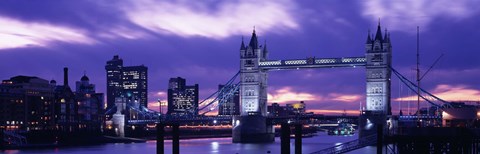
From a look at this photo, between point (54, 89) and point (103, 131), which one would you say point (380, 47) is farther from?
point (54, 89)

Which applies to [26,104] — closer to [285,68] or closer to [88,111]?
[88,111]

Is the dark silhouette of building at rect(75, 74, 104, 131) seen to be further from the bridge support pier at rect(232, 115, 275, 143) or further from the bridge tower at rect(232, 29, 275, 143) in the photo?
the bridge support pier at rect(232, 115, 275, 143)

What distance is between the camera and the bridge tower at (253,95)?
141375mm

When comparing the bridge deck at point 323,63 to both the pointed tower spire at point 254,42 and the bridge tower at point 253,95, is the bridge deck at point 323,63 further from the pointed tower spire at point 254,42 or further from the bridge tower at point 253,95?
the pointed tower spire at point 254,42

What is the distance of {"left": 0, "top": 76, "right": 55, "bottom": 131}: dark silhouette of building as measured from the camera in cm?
15638

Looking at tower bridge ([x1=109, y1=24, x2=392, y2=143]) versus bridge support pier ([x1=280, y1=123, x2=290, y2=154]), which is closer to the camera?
bridge support pier ([x1=280, y1=123, x2=290, y2=154])

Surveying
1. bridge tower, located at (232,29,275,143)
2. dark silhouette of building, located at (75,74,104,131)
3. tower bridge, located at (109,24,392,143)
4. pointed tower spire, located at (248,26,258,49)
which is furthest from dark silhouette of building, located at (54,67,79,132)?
pointed tower spire, located at (248,26,258,49)

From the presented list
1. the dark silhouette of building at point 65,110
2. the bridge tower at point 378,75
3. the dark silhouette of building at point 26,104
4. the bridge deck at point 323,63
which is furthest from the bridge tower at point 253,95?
the dark silhouette of building at point 26,104

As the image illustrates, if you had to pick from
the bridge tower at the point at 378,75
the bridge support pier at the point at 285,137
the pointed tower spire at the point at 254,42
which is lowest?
the bridge support pier at the point at 285,137

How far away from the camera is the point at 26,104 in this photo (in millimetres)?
161625

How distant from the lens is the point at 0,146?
122 m

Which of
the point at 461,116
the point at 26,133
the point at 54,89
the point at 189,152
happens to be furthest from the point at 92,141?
the point at 461,116

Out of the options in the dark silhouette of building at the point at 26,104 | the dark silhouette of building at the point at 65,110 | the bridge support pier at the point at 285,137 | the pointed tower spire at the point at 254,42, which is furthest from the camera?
the dark silhouette of building at the point at 65,110

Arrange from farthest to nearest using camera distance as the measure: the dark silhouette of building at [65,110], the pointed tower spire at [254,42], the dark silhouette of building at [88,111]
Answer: the dark silhouette of building at [88,111] < the dark silhouette of building at [65,110] < the pointed tower spire at [254,42]
